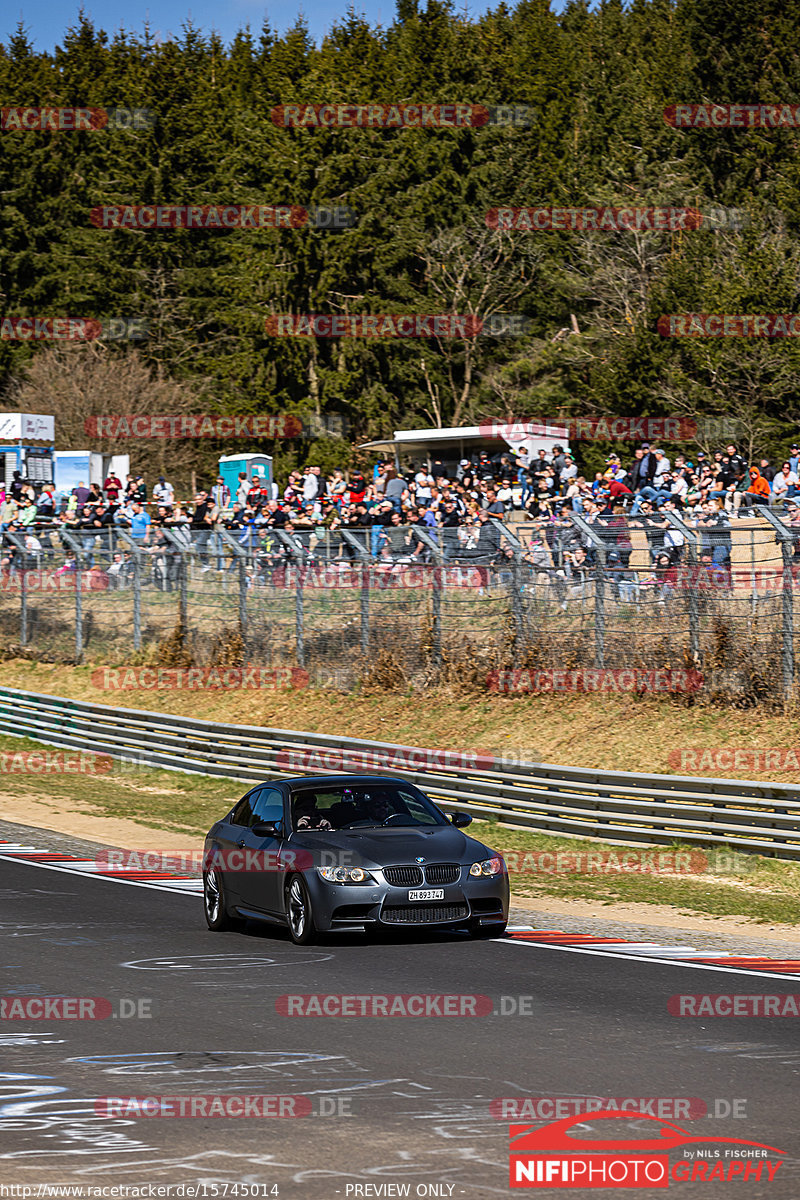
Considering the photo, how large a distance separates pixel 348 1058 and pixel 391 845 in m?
3.75

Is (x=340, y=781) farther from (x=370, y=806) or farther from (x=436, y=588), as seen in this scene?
(x=436, y=588)

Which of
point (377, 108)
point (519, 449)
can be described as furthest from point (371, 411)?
point (519, 449)

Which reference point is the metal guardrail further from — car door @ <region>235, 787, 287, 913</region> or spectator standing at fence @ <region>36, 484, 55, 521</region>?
spectator standing at fence @ <region>36, 484, 55, 521</region>

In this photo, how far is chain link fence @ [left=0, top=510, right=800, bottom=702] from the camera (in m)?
20.8

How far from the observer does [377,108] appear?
66188 millimetres

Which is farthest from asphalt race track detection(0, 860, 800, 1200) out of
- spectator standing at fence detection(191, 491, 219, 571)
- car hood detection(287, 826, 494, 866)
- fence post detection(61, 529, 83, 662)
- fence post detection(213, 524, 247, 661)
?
fence post detection(61, 529, 83, 662)

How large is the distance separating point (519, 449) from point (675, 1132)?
2933 cm

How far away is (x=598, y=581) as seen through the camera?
2245 cm

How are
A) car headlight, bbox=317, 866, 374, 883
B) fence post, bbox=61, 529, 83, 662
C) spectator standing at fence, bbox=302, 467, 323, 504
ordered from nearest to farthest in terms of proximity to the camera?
1. car headlight, bbox=317, 866, 374, 883
2. spectator standing at fence, bbox=302, 467, 323, 504
3. fence post, bbox=61, 529, 83, 662

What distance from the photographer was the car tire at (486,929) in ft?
40.3

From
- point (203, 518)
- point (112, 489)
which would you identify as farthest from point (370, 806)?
point (112, 489)

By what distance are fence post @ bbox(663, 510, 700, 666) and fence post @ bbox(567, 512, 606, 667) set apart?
1.44 meters

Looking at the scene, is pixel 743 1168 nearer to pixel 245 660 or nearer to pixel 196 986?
pixel 196 986

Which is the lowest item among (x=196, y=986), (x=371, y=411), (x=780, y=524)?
(x=196, y=986)
